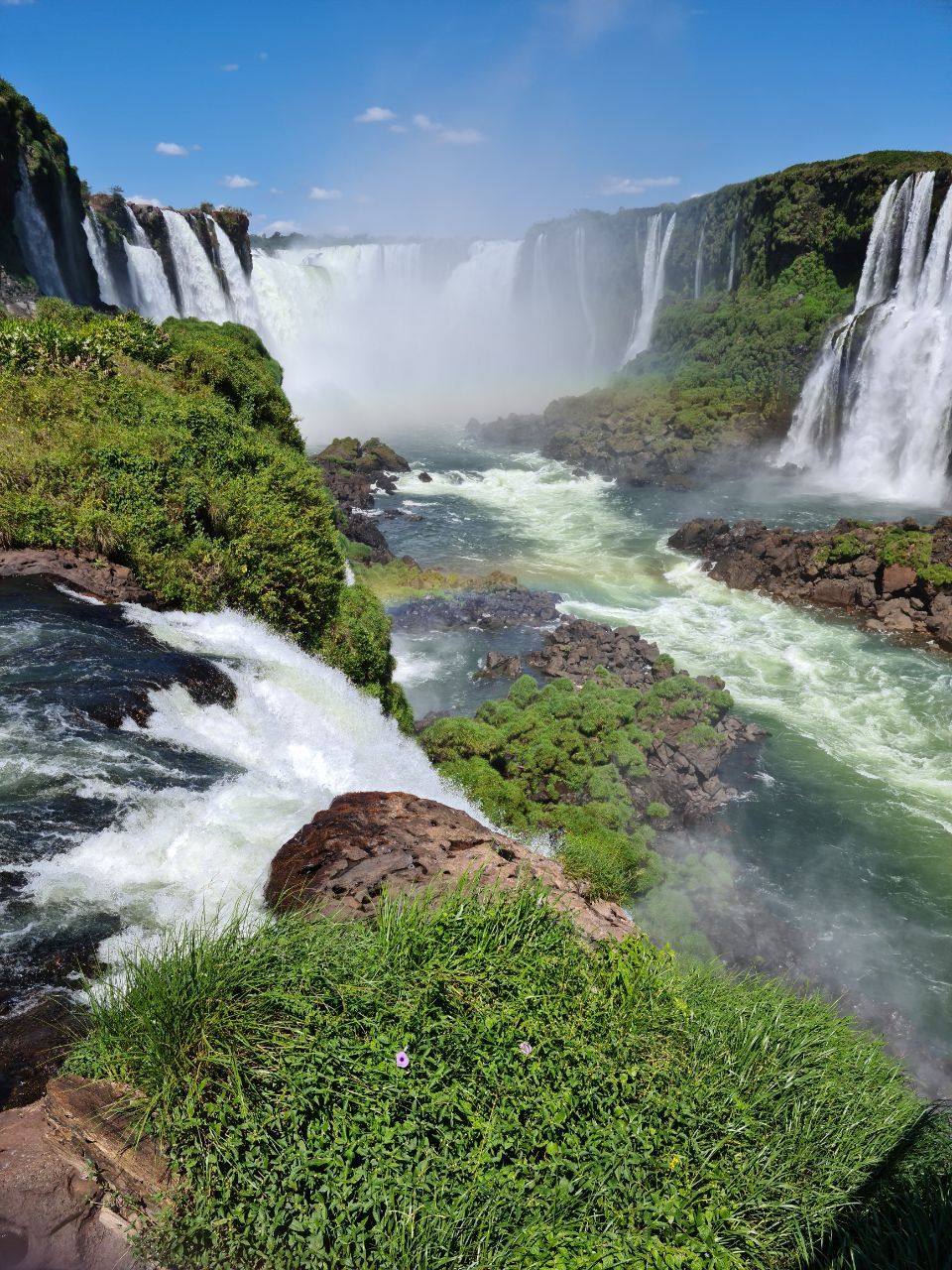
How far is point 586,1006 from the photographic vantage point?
4961 millimetres

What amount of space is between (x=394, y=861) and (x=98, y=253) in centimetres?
4870

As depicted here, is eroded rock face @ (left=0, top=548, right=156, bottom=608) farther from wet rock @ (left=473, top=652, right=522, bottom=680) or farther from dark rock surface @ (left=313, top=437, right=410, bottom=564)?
dark rock surface @ (left=313, top=437, right=410, bottom=564)

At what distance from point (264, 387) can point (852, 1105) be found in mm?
18629

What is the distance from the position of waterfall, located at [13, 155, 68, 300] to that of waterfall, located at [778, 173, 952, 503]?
131ft

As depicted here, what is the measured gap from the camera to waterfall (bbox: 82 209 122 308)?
42.7m

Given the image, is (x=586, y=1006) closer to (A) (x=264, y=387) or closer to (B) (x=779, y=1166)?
(B) (x=779, y=1166)

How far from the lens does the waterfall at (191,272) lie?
152 feet

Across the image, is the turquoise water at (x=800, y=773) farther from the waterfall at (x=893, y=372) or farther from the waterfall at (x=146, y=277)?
the waterfall at (x=146, y=277)

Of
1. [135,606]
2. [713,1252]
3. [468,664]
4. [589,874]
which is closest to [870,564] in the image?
[468,664]

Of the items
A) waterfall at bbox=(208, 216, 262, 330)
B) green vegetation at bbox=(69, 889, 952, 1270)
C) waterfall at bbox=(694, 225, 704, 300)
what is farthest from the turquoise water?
waterfall at bbox=(694, 225, 704, 300)

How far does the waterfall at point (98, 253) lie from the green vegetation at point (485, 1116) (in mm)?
49149

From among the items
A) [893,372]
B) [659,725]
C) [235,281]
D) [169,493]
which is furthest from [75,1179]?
[235,281]

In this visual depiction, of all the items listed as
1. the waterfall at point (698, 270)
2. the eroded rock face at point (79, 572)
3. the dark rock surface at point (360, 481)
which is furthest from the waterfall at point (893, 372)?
the eroded rock face at point (79, 572)

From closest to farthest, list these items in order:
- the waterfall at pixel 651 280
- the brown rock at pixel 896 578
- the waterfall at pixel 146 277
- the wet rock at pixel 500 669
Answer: the wet rock at pixel 500 669, the brown rock at pixel 896 578, the waterfall at pixel 146 277, the waterfall at pixel 651 280
